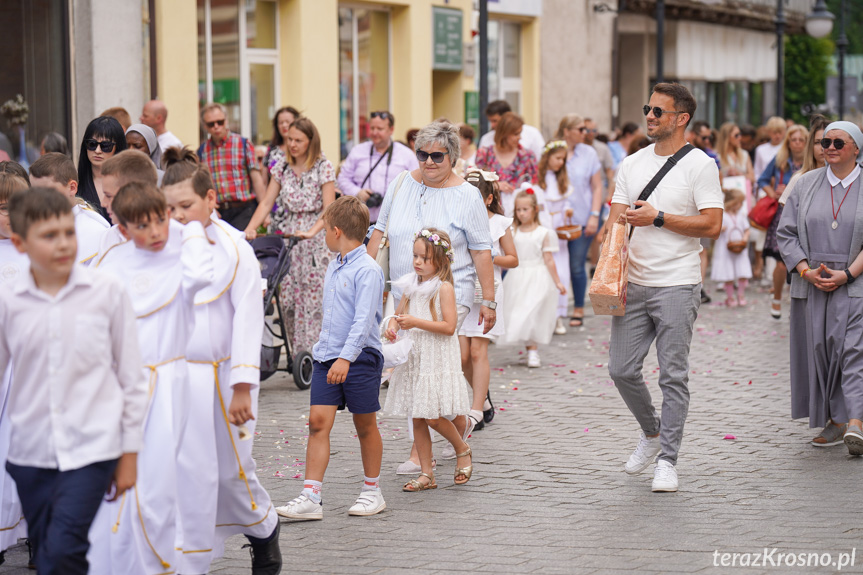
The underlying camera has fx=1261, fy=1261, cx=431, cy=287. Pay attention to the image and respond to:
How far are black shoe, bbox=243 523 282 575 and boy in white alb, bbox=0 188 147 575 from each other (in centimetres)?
105

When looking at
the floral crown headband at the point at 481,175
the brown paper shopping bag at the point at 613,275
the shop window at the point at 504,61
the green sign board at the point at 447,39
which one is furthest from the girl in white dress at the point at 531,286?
the shop window at the point at 504,61

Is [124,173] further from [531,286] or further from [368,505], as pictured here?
[531,286]

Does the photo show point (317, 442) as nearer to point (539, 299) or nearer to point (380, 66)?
point (539, 299)

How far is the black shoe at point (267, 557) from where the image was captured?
16.9 feet

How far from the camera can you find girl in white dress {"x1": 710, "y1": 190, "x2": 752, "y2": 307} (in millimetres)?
15531

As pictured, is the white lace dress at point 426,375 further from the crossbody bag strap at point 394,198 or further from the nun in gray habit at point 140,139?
the nun in gray habit at point 140,139

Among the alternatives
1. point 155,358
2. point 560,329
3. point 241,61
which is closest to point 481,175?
point 155,358

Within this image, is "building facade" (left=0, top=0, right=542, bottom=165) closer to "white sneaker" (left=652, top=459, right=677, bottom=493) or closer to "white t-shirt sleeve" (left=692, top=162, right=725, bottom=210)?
"white t-shirt sleeve" (left=692, top=162, right=725, bottom=210)

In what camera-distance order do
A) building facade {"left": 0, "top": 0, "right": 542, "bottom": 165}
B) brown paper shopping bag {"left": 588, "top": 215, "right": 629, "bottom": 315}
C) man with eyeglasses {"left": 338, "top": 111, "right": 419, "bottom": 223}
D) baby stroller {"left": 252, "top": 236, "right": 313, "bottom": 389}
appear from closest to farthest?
brown paper shopping bag {"left": 588, "top": 215, "right": 629, "bottom": 315} → baby stroller {"left": 252, "top": 236, "right": 313, "bottom": 389} → man with eyeglasses {"left": 338, "top": 111, "right": 419, "bottom": 223} → building facade {"left": 0, "top": 0, "right": 542, "bottom": 165}

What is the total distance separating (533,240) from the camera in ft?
37.7

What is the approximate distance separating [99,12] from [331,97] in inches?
169

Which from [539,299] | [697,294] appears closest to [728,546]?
[697,294]

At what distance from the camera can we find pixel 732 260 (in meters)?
15.5

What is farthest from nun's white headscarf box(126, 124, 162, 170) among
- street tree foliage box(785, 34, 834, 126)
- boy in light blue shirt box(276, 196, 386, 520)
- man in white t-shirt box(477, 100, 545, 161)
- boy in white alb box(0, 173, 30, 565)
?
street tree foliage box(785, 34, 834, 126)
